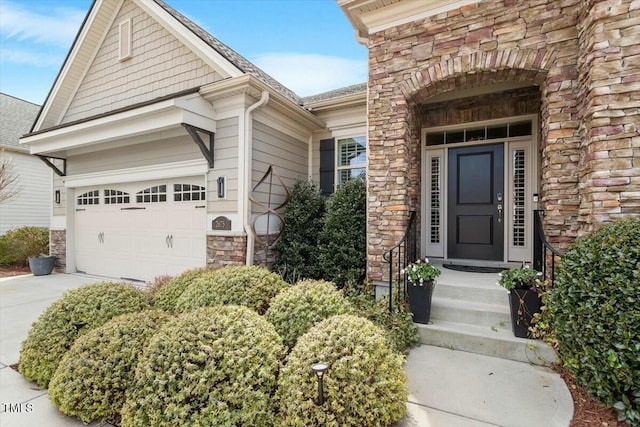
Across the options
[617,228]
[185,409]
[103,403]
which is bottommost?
[103,403]

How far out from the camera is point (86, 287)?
350cm

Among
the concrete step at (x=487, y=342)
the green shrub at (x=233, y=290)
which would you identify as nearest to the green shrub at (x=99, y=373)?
the green shrub at (x=233, y=290)

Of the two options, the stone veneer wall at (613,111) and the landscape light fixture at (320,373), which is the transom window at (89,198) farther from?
the stone veneer wall at (613,111)

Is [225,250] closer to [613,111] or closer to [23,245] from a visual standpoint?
[613,111]

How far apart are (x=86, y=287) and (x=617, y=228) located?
5074 millimetres

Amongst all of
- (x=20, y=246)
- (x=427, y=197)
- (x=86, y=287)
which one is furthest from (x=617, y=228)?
(x=20, y=246)

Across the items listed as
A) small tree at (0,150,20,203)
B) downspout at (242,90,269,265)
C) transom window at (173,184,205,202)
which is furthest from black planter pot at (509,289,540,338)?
small tree at (0,150,20,203)

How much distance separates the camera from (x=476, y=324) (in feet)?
11.8

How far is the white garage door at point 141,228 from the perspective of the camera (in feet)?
20.2

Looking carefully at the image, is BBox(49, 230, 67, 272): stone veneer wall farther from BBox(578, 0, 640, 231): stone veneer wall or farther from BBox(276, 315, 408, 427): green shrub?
BBox(578, 0, 640, 231): stone veneer wall

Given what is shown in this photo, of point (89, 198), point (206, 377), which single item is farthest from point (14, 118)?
point (206, 377)

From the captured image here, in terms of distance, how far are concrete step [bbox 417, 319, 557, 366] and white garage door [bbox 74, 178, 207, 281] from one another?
14.0 feet

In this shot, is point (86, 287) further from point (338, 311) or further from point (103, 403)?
point (338, 311)

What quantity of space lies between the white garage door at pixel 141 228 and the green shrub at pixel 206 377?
152 inches
